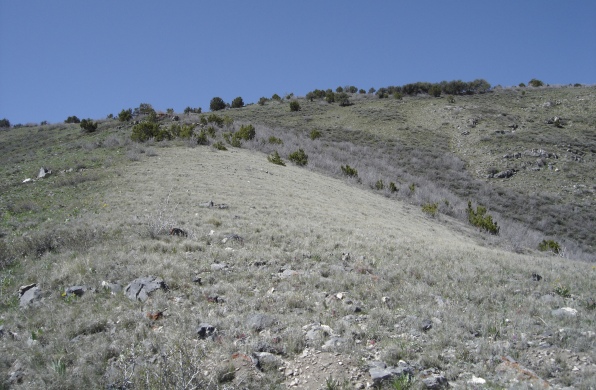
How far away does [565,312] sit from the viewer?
19.3 ft

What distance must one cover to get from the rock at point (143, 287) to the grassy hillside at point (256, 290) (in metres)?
0.12

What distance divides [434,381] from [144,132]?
24946 millimetres

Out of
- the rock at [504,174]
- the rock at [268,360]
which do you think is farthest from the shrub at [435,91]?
the rock at [268,360]

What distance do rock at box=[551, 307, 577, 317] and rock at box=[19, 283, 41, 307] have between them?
821 cm

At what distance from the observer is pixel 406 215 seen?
60.4 ft

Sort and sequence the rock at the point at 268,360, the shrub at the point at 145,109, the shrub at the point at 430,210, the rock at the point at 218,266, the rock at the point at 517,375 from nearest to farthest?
the rock at the point at 517,375, the rock at the point at 268,360, the rock at the point at 218,266, the shrub at the point at 430,210, the shrub at the point at 145,109

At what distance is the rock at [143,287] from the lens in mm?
6496

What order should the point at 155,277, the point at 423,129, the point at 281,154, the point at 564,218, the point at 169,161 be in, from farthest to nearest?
the point at 423,129
the point at 281,154
the point at 564,218
the point at 169,161
the point at 155,277

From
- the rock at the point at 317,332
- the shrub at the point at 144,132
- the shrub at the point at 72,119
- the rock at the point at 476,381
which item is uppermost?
the shrub at the point at 72,119

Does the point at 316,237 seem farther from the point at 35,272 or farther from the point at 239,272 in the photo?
the point at 35,272

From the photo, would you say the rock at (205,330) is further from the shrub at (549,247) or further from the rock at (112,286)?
the shrub at (549,247)

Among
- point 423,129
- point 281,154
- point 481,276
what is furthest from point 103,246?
point 423,129

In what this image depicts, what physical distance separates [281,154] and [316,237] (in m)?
18.2

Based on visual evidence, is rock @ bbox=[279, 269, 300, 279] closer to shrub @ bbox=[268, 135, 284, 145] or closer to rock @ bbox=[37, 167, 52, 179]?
rock @ bbox=[37, 167, 52, 179]
